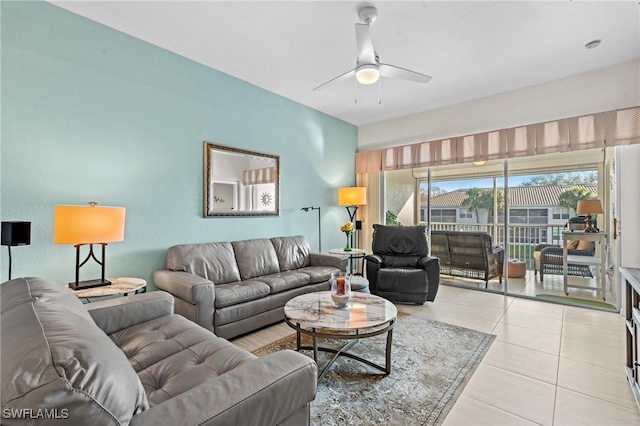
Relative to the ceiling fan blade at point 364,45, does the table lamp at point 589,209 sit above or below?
below

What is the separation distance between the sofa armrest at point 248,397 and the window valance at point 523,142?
409cm

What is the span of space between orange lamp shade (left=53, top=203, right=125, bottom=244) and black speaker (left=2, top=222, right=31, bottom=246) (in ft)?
0.48

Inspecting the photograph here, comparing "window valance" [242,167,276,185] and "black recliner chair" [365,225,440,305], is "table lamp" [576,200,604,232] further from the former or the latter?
"window valance" [242,167,276,185]

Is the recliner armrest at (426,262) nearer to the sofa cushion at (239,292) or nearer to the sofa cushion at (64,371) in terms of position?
the sofa cushion at (239,292)

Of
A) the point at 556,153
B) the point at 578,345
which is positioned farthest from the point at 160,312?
the point at 556,153

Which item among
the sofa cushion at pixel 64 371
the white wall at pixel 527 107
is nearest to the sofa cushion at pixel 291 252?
the white wall at pixel 527 107

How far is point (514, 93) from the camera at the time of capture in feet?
13.0

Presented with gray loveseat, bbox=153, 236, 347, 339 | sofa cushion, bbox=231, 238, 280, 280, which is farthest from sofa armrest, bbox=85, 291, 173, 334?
sofa cushion, bbox=231, 238, 280, 280

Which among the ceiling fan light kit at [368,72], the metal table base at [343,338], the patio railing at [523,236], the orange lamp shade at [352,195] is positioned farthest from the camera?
the orange lamp shade at [352,195]

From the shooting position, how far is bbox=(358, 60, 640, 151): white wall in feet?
10.7

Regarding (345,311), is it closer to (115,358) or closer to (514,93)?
(115,358)

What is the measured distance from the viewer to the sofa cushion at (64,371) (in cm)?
65

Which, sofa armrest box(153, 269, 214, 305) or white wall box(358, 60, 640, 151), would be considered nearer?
sofa armrest box(153, 269, 214, 305)

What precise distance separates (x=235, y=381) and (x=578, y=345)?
120 inches
